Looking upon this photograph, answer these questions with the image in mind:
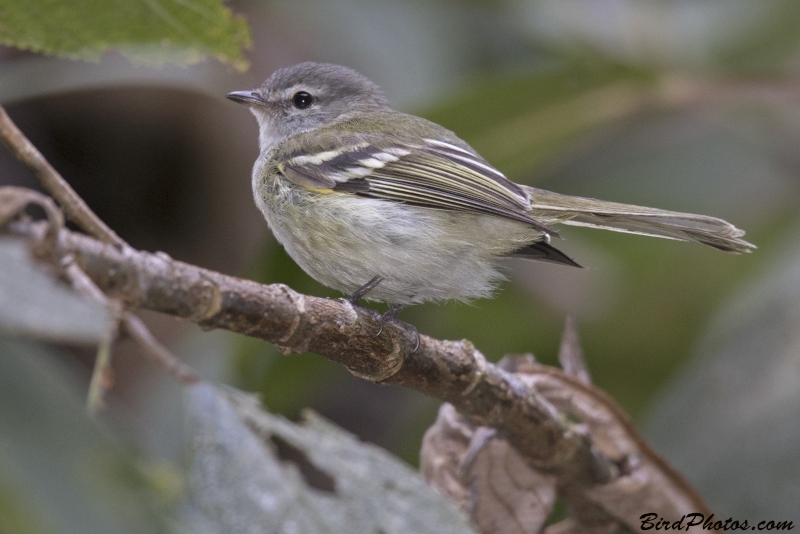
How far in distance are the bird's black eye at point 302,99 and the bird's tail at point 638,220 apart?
4.20 ft

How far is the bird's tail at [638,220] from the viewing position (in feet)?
8.55

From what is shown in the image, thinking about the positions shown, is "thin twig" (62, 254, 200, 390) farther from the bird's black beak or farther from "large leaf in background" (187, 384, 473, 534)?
the bird's black beak

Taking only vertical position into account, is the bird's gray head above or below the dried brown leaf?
above

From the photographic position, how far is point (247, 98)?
359 centimetres

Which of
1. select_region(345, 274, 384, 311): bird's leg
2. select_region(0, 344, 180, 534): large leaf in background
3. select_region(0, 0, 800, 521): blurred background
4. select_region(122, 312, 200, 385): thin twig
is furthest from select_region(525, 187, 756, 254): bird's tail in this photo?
select_region(0, 344, 180, 534): large leaf in background

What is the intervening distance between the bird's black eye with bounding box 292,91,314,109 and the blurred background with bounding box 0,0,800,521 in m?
0.44

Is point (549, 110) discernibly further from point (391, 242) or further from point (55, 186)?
point (55, 186)

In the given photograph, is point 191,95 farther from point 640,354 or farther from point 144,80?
point 640,354

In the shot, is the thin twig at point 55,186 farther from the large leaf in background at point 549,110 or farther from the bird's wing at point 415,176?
the large leaf in background at point 549,110

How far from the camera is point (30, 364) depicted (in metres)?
1.05

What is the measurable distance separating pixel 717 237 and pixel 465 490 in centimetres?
109

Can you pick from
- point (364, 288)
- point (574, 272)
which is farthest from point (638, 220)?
point (574, 272)

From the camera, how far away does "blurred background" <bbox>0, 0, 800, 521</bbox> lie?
3578 millimetres

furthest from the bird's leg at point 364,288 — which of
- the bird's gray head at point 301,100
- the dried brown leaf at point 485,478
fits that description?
the bird's gray head at point 301,100
